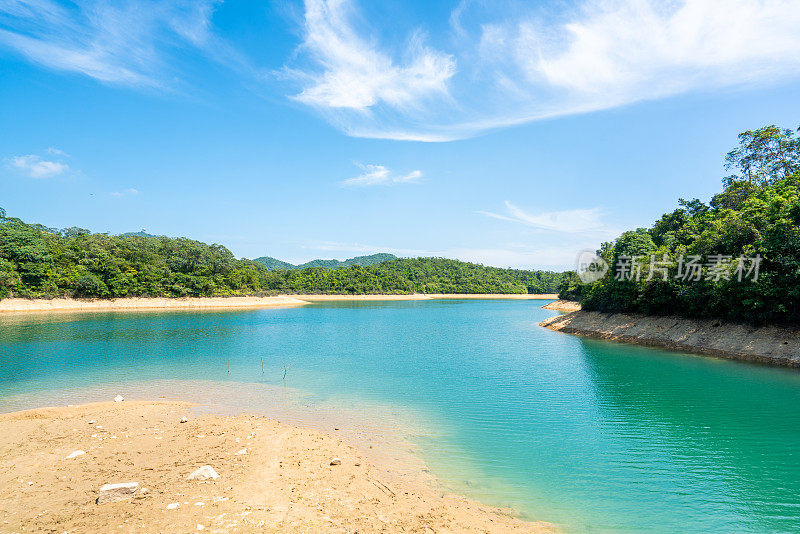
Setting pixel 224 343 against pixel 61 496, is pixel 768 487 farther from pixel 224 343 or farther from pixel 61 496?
pixel 224 343

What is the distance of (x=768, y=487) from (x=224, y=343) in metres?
28.5

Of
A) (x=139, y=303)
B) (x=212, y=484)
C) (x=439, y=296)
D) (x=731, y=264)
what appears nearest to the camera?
(x=212, y=484)

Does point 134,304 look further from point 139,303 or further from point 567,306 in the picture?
point 567,306

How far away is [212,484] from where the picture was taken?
6.87 metres

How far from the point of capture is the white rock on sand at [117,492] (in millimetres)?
6082

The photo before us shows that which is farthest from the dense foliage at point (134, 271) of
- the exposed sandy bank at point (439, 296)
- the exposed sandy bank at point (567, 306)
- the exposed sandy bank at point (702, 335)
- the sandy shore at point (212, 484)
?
the exposed sandy bank at point (702, 335)

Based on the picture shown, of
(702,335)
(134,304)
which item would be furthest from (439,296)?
(702,335)

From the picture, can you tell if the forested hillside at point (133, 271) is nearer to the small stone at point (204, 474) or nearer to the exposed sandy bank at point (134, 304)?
the exposed sandy bank at point (134, 304)

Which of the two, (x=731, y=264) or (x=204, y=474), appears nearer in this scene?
(x=204, y=474)

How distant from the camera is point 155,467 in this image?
7.64m

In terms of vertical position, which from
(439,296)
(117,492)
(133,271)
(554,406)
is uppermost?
(133,271)

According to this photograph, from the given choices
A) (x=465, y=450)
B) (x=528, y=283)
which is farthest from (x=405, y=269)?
(x=465, y=450)

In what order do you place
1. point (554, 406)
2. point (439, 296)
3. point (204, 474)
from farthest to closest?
point (439, 296) < point (554, 406) < point (204, 474)

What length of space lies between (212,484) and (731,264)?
29.6 meters
